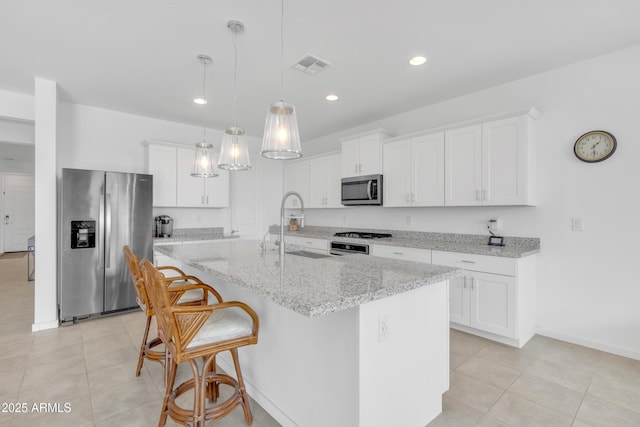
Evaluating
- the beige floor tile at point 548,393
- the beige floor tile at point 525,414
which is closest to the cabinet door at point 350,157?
the beige floor tile at point 548,393

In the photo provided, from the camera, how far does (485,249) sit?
3.00 m

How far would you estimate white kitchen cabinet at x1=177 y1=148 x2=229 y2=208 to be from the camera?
452 centimetres

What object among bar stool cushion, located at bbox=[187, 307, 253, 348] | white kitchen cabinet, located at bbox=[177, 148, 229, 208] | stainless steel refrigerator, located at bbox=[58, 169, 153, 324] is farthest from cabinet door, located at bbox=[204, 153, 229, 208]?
bar stool cushion, located at bbox=[187, 307, 253, 348]

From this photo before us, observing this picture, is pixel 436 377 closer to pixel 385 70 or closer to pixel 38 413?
pixel 38 413

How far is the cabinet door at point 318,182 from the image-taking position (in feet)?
16.8

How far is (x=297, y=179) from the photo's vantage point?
18.6ft

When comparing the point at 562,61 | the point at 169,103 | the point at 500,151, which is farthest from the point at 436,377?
the point at 169,103

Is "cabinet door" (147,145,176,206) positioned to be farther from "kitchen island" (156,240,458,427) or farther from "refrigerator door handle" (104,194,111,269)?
"kitchen island" (156,240,458,427)

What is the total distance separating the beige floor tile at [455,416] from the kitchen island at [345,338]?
0.23ft

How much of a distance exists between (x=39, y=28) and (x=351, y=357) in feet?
10.4

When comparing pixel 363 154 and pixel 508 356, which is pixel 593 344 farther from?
pixel 363 154

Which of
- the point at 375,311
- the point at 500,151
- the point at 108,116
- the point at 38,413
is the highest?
the point at 108,116

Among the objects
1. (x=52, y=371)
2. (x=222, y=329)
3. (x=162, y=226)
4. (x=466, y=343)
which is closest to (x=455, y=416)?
(x=466, y=343)

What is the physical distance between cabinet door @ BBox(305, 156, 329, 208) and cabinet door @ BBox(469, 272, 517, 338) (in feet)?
8.90
